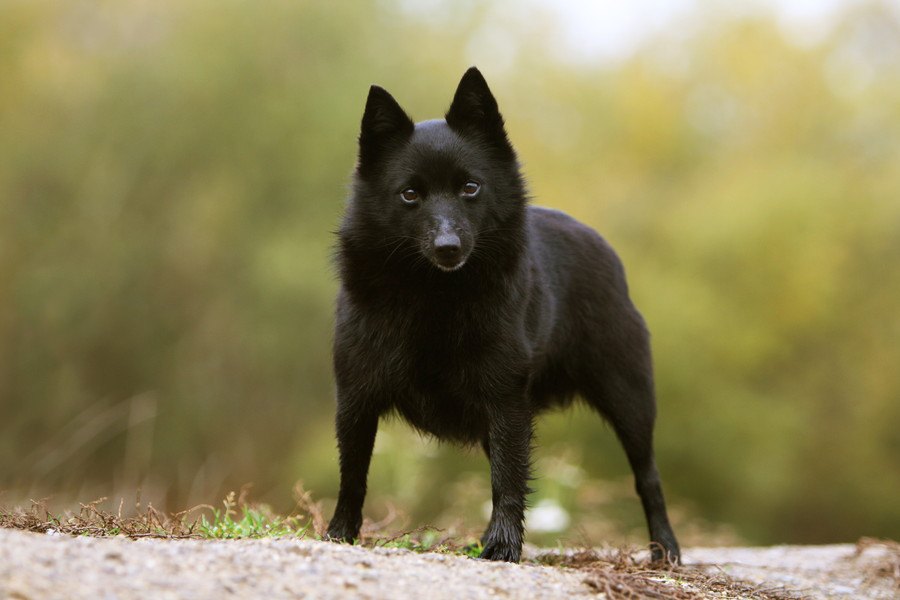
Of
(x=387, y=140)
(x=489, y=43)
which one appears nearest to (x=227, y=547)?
(x=387, y=140)

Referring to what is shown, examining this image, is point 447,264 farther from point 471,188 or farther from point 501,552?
point 501,552

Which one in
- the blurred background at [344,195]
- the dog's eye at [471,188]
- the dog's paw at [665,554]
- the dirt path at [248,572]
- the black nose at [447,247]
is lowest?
the dirt path at [248,572]

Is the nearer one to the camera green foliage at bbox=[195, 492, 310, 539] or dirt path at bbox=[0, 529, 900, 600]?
dirt path at bbox=[0, 529, 900, 600]

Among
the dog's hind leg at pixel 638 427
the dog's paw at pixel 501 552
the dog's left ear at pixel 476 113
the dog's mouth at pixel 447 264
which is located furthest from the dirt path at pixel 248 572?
the dog's left ear at pixel 476 113

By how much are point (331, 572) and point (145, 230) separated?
11.9m

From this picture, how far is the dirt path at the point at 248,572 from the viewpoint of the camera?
2.79 meters

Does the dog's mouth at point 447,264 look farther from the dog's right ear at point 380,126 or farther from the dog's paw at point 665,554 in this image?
the dog's paw at point 665,554

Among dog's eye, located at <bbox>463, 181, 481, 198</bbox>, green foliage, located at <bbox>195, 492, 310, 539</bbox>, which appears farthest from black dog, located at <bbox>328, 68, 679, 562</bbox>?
green foliage, located at <bbox>195, 492, 310, 539</bbox>

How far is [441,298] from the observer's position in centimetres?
443

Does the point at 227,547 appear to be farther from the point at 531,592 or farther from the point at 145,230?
the point at 145,230

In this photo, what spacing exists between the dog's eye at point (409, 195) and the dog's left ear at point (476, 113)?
374 mm

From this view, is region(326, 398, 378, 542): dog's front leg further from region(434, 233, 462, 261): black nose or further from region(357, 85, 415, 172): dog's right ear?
region(357, 85, 415, 172): dog's right ear

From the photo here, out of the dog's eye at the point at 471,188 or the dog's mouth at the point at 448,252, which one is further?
the dog's eye at the point at 471,188

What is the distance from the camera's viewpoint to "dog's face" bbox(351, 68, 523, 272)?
428cm
